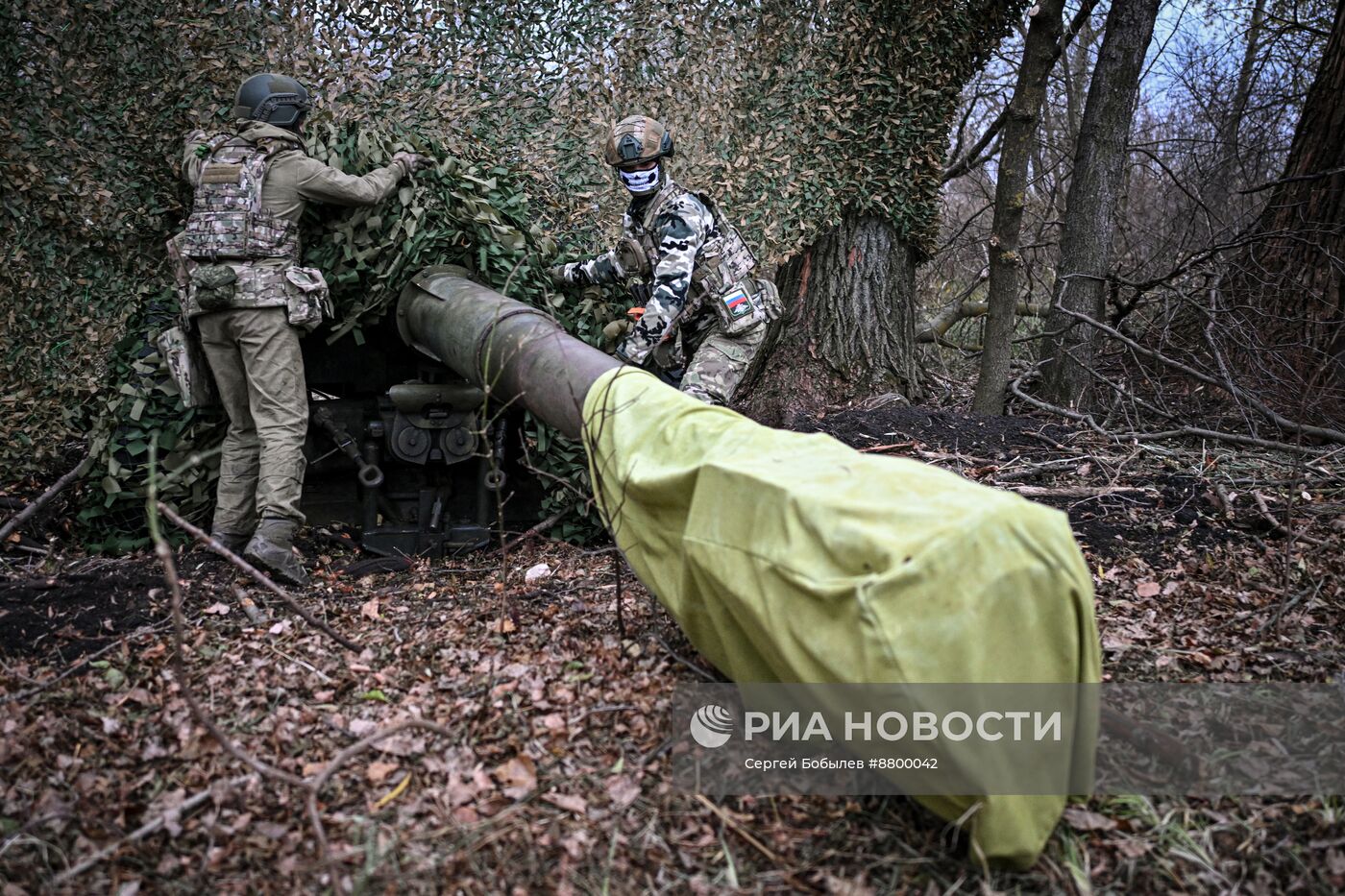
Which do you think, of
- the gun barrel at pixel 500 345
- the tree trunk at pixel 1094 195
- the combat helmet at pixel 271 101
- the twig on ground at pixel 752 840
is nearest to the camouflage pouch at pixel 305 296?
the gun barrel at pixel 500 345

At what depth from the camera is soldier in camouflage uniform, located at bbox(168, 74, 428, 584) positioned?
15.9 feet

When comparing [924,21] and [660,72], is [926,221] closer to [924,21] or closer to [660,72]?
[924,21]

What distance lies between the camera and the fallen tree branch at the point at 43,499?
4632 millimetres

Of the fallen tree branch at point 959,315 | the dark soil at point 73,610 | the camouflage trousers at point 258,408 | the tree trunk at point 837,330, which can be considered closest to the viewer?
the dark soil at point 73,610

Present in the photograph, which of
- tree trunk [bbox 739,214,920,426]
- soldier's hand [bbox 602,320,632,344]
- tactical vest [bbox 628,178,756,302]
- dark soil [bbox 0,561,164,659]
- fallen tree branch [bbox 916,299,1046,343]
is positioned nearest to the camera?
dark soil [bbox 0,561,164,659]

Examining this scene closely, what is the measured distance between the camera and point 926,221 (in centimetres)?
727

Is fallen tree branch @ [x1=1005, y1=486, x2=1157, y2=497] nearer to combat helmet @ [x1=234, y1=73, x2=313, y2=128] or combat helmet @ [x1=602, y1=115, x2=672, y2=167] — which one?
combat helmet @ [x1=602, y1=115, x2=672, y2=167]

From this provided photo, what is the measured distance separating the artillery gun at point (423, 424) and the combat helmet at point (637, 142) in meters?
1.00

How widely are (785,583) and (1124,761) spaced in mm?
1320

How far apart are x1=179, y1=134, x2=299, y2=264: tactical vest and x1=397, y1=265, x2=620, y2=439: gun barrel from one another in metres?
0.80

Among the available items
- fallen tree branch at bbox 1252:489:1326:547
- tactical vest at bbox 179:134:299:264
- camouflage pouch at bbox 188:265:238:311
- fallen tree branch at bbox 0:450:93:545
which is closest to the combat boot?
fallen tree branch at bbox 0:450:93:545

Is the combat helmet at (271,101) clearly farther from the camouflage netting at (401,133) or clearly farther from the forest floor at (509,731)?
the forest floor at (509,731)

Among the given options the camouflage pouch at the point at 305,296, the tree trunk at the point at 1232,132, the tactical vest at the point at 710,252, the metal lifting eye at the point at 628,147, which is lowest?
the camouflage pouch at the point at 305,296

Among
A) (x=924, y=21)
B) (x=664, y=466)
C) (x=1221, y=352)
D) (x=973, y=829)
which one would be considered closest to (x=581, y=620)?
(x=664, y=466)
